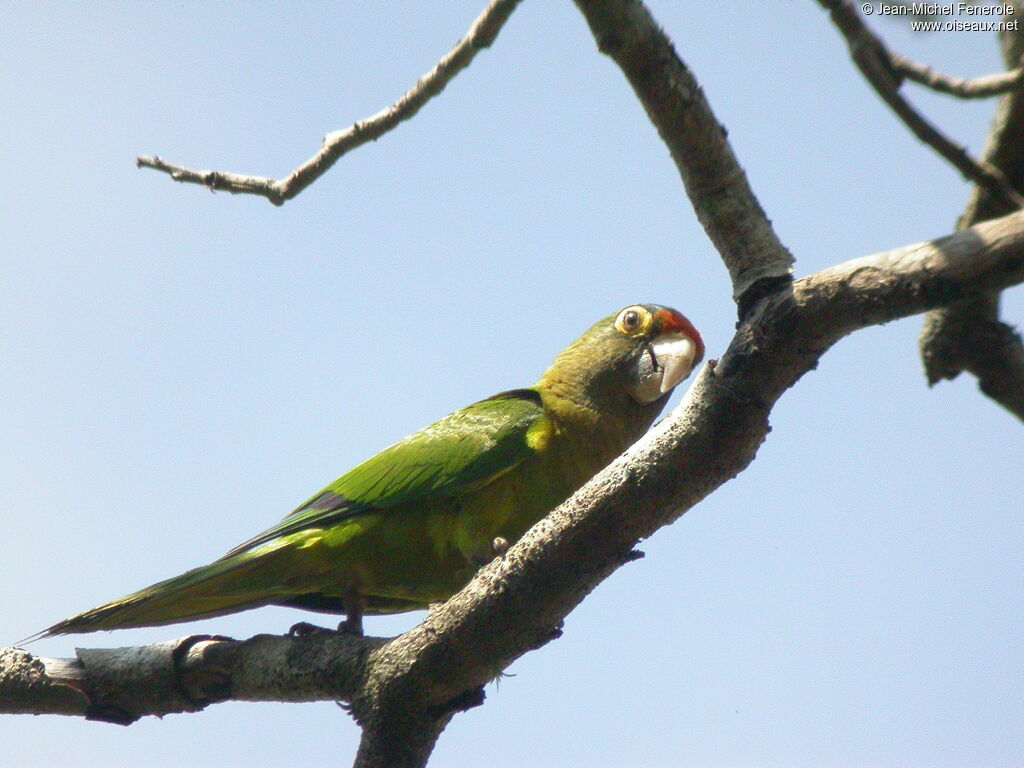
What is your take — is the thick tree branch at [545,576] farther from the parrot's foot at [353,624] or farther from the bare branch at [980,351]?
the parrot's foot at [353,624]

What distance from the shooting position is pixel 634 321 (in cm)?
630

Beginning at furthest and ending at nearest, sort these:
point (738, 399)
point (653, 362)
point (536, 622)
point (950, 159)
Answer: point (653, 362) → point (536, 622) → point (738, 399) → point (950, 159)

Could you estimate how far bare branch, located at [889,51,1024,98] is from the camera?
2443 millimetres

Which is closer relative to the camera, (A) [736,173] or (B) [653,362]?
(A) [736,173]

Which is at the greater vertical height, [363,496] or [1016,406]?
[363,496]

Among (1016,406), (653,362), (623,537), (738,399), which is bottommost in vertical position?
(1016,406)

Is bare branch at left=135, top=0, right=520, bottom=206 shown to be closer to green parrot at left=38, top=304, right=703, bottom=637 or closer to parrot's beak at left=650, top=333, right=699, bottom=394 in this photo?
green parrot at left=38, top=304, right=703, bottom=637

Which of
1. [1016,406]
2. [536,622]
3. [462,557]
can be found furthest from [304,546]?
[1016,406]

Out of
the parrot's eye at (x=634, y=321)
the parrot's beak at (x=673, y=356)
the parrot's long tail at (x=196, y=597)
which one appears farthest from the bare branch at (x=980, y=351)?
the parrot's long tail at (x=196, y=597)

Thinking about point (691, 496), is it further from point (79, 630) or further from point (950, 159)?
point (79, 630)

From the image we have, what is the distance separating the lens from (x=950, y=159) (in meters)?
2.35

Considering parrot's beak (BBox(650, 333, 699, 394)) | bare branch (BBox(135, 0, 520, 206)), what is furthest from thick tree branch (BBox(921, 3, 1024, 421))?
parrot's beak (BBox(650, 333, 699, 394))

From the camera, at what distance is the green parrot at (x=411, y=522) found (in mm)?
5195

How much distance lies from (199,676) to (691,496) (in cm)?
279
